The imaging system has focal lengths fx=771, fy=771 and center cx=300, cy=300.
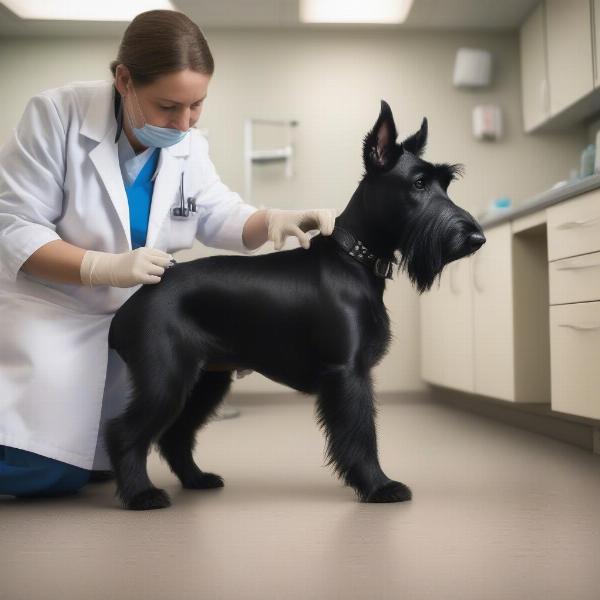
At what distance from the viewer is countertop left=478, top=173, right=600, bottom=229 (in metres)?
2.37

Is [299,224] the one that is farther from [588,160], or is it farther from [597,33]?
[597,33]

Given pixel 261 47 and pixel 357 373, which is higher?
pixel 261 47

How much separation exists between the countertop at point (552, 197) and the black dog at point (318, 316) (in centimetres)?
80

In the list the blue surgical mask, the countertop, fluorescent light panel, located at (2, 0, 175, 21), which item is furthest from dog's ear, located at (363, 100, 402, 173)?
fluorescent light panel, located at (2, 0, 175, 21)

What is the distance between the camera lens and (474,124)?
483cm

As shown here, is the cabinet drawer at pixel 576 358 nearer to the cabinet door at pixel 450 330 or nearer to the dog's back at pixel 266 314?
the dog's back at pixel 266 314

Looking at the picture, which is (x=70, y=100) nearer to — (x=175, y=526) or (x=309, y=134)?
(x=175, y=526)

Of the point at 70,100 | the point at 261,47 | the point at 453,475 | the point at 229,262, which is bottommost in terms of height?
the point at 453,475

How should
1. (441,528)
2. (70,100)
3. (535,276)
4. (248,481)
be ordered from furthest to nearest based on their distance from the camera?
(535,276)
(248,481)
(70,100)
(441,528)

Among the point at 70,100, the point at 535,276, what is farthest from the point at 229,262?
the point at 535,276

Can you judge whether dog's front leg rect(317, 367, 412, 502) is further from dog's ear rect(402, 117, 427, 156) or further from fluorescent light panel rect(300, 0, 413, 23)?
fluorescent light panel rect(300, 0, 413, 23)

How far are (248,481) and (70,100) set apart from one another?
43.1 inches

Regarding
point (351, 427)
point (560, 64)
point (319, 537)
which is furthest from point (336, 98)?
point (319, 537)

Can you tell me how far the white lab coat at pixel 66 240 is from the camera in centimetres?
181
